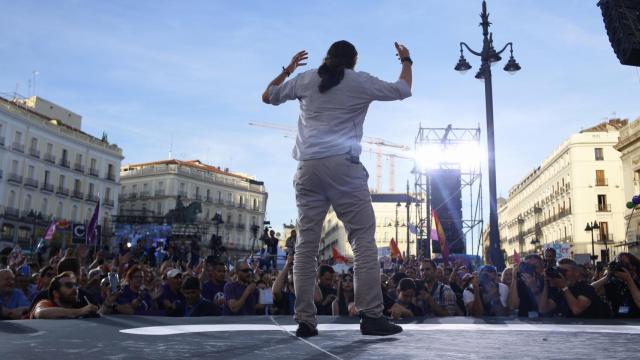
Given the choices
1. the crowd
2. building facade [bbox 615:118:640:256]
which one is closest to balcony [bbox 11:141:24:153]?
the crowd

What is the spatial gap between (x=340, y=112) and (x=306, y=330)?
1.37 meters

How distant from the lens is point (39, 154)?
50.7 meters

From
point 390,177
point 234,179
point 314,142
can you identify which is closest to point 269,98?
point 314,142

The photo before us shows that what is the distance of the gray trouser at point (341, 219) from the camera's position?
3.41 metres

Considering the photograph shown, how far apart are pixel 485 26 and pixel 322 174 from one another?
1010 cm

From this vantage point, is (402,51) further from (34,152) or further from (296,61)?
(34,152)

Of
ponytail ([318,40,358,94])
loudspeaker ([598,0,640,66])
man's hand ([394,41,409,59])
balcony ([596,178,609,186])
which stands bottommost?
ponytail ([318,40,358,94])

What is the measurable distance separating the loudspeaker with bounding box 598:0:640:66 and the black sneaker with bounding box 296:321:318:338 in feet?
18.3

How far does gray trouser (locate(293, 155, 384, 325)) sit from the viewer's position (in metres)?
3.41

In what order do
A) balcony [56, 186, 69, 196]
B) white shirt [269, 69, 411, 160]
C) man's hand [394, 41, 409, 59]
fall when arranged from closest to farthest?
white shirt [269, 69, 411, 160] < man's hand [394, 41, 409, 59] < balcony [56, 186, 69, 196]

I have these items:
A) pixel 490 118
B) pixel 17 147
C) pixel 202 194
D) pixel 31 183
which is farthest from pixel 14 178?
pixel 490 118

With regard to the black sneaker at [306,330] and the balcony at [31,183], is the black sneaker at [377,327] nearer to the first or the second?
the black sneaker at [306,330]

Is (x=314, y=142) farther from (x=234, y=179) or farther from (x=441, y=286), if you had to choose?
(x=234, y=179)

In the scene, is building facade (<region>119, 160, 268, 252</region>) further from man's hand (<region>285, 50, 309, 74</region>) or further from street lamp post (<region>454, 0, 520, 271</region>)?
man's hand (<region>285, 50, 309, 74</region>)
